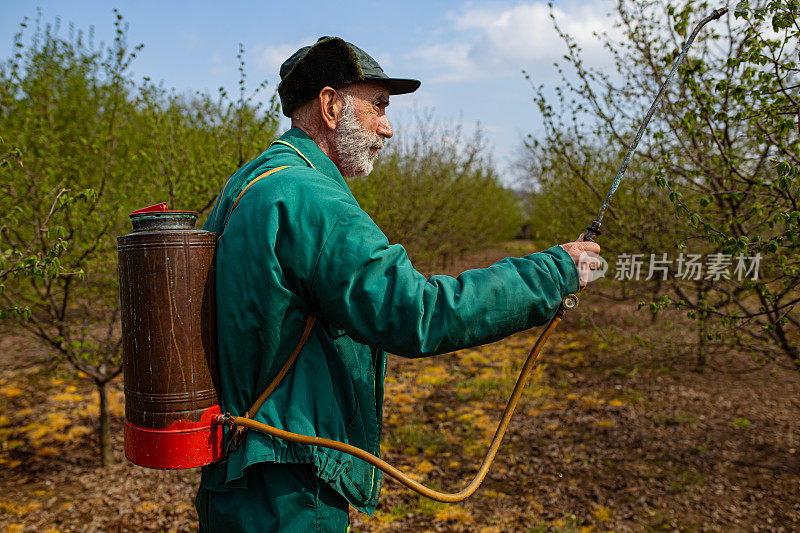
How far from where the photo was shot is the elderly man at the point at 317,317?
1.45m

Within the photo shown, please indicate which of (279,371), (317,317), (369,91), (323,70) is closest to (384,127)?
(369,91)

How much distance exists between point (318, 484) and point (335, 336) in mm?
411

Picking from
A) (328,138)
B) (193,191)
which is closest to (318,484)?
(328,138)

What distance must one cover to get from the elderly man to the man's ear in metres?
0.20

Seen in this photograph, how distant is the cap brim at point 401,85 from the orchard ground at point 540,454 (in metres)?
3.12

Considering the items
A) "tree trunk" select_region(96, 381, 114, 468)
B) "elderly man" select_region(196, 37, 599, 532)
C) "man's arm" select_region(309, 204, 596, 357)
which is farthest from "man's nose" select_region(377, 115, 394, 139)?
"tree trunk" select_region(96, 381, 114, 468)

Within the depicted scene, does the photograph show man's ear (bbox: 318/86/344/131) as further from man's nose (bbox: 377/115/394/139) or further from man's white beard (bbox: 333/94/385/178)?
man's nose (bbox: 377/115/394/139)

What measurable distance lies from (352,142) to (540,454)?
420 centimetres

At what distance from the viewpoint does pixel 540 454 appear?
528cm

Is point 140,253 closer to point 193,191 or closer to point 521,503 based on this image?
point 193,191

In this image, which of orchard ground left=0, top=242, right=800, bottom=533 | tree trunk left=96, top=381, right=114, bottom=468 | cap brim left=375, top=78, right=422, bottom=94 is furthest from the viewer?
tree trunk left=96, top=381, right=114, bottom=468

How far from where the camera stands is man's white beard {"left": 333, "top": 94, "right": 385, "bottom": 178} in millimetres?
1941

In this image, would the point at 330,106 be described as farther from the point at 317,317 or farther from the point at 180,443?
the point at 180,443

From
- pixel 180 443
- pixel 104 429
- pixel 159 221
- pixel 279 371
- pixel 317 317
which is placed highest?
pixel 159 221
